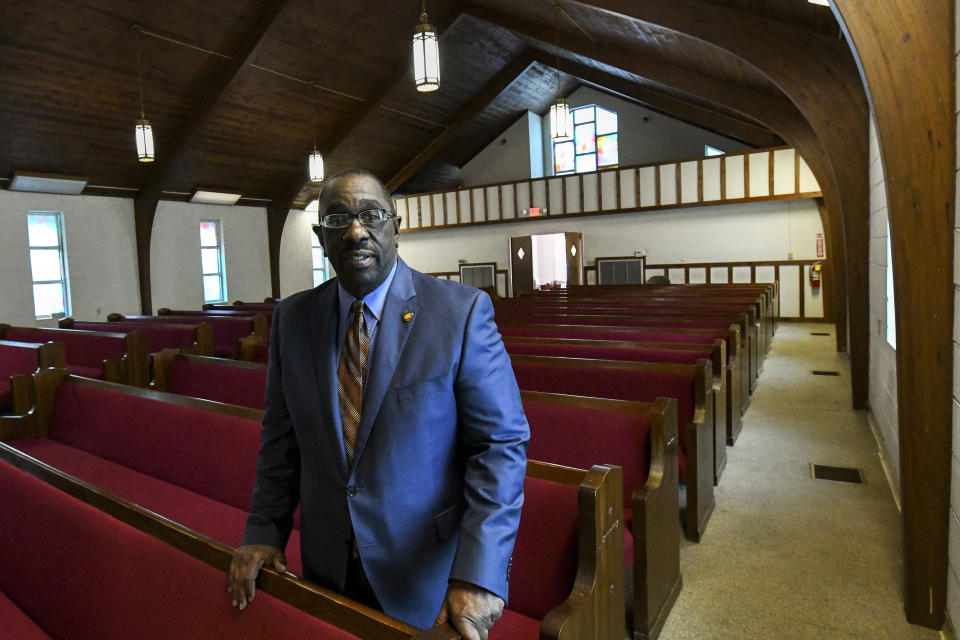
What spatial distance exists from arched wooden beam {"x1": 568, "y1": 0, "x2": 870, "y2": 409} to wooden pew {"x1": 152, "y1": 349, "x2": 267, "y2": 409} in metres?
3.88

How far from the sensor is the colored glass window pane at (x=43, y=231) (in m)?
8.84

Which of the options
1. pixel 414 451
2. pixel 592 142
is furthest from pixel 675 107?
pixel 414 451

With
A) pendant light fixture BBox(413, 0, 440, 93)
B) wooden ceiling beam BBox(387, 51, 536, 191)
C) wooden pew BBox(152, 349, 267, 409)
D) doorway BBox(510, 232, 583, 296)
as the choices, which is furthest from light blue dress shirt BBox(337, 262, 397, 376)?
wooden ceiling beam BBox(387, 51, 536, 191)

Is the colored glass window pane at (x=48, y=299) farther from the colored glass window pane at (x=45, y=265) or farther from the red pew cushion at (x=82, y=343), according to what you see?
the red pew cushion at (x=82, y=343)

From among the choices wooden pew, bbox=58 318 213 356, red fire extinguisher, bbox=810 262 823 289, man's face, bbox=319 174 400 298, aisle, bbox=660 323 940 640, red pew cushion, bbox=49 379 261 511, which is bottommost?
aisle, bbox=660 323 940 640

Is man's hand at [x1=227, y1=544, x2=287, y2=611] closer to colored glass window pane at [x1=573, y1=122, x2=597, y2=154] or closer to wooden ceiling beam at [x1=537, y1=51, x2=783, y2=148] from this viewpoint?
wooden ceiling beam at [x1=537, y1=51, x2=783, y2=148]

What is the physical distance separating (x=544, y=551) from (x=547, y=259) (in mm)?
11093

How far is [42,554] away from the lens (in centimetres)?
158

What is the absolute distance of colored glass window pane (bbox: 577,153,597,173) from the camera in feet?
42.7

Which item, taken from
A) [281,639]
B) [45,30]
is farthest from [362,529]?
[45,30]

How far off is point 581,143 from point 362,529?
13.0 m

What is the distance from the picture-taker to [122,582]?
1324 mm

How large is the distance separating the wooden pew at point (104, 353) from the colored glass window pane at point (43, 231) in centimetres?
422

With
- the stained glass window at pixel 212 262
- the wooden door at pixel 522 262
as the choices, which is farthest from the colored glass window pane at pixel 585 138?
the stained glass window at pixel 212 262
